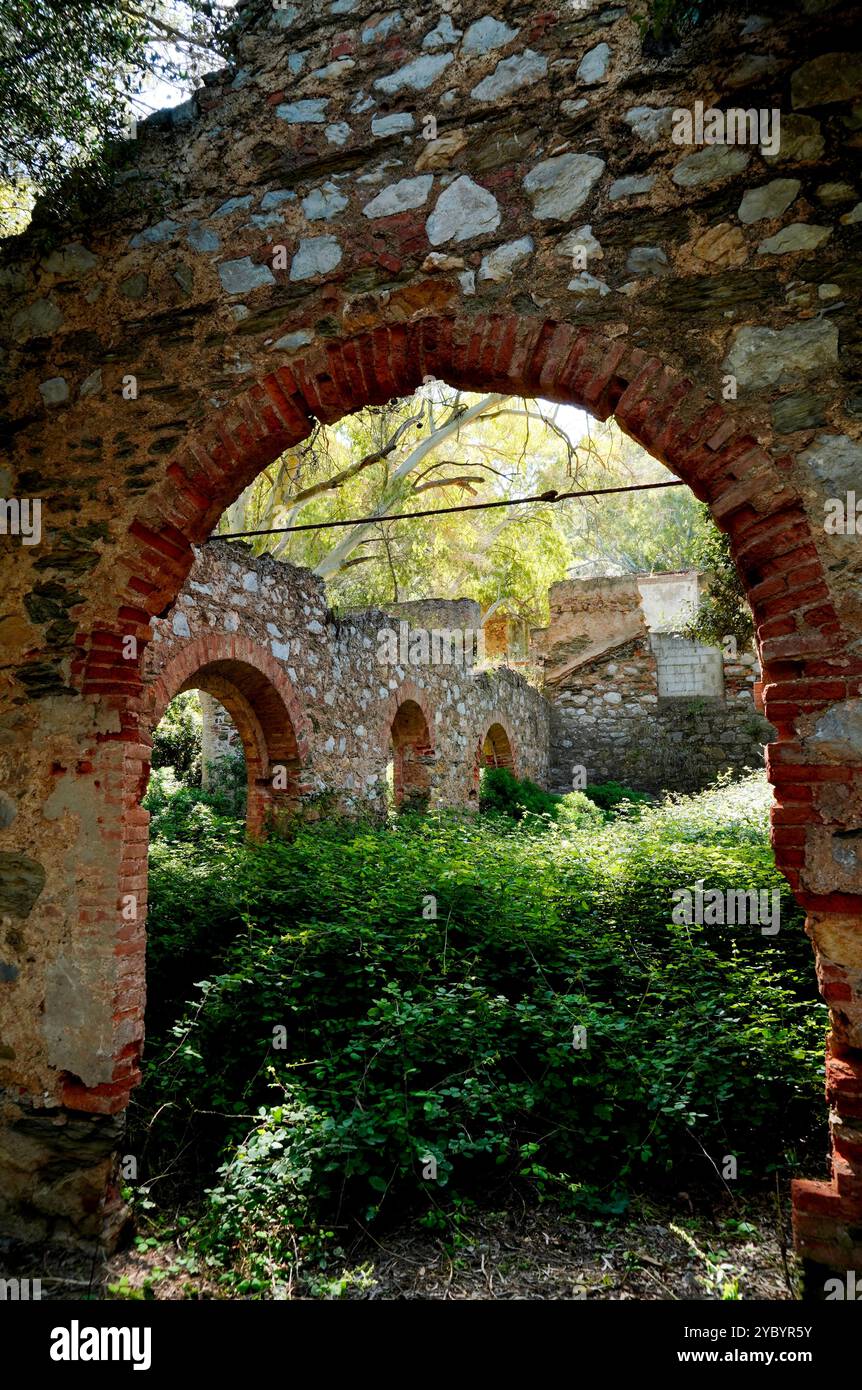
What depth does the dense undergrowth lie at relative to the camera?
10.0 feet

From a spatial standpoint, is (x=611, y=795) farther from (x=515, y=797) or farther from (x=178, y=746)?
(x=178, y=746)

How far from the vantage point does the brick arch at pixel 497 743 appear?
43.7 feet

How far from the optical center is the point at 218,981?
Result: 3.96m

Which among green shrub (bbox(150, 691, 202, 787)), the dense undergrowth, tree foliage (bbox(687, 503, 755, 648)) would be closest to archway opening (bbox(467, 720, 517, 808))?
green shrub (bbox(150, 691, 202, 787))

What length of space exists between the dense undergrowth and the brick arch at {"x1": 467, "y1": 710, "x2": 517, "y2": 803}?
7.78m

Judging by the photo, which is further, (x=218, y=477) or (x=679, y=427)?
(x=218, y=477)

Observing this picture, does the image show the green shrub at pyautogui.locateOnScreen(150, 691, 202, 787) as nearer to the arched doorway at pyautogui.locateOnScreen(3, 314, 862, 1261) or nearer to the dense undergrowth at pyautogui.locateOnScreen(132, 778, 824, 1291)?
the dense undergrowth at pyautogui.locateOnScreen(132, 778, 824, 1291)

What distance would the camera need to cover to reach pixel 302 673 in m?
7.77

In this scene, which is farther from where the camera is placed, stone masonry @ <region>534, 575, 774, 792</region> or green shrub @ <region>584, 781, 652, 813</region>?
stone masonry @ <region>534, 575, 774, 792</region>

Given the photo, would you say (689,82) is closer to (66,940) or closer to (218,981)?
(66,940)

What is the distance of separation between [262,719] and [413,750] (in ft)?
12.3

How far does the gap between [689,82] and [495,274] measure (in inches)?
36.6

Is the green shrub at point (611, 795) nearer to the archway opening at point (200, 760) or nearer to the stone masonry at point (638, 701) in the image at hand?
the stone masonry at point (638, 701)

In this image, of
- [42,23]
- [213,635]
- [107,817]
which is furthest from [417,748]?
[42,23]
